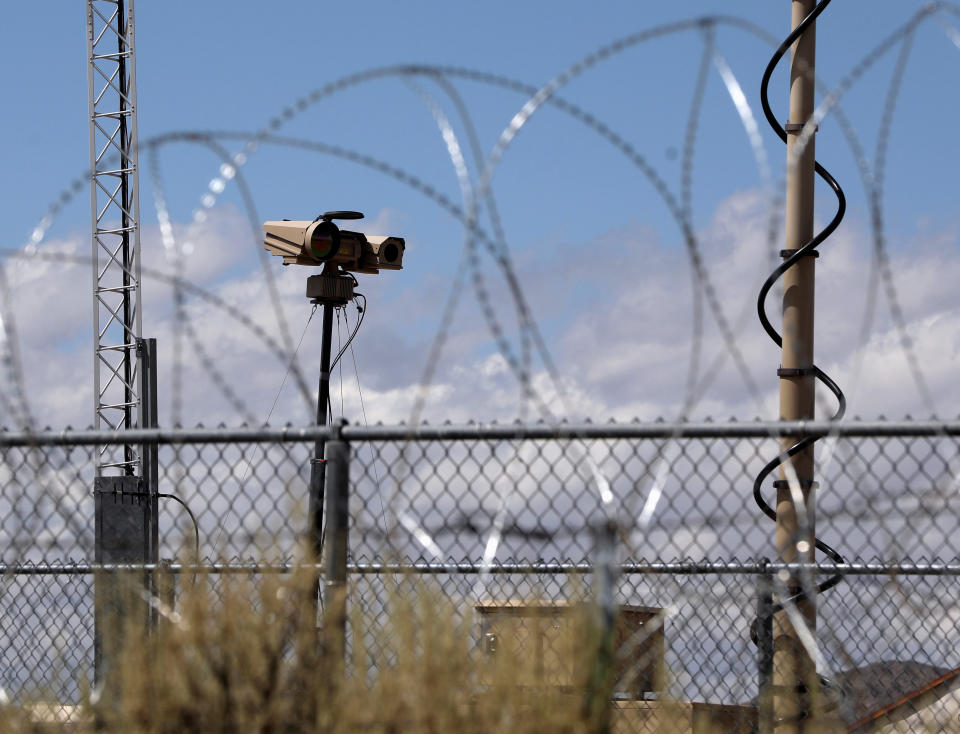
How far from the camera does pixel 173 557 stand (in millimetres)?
5914

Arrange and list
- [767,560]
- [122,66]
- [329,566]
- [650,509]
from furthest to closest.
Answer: [122,66]
[767,560]
[329,566]
[650,509]

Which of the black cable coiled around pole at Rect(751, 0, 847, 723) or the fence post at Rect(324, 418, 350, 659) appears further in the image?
the black cable coiled around pole at Rect(751, 0, 847, 723)

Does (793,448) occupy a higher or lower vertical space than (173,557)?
higher

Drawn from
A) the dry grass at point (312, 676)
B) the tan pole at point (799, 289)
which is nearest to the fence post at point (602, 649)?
the dry grass at point (312, 676)

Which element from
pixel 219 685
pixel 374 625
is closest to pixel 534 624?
A: pixel 374 625

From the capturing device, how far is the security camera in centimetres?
1302

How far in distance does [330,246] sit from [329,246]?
0.01 m

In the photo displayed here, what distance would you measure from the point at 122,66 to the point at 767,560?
56.8 feet

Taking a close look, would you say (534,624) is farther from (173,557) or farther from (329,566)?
(173,557)

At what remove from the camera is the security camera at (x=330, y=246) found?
13.0 m

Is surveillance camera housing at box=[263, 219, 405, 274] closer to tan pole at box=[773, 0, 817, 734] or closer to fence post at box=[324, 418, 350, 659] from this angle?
tan pole at box=[773, 0, 817, 734]

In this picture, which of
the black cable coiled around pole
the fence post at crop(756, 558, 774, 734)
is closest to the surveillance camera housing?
the black cable coiled around pole

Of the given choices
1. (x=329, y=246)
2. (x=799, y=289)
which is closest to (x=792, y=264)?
(x=799, y=289)

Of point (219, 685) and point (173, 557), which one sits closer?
point (219, 685)
